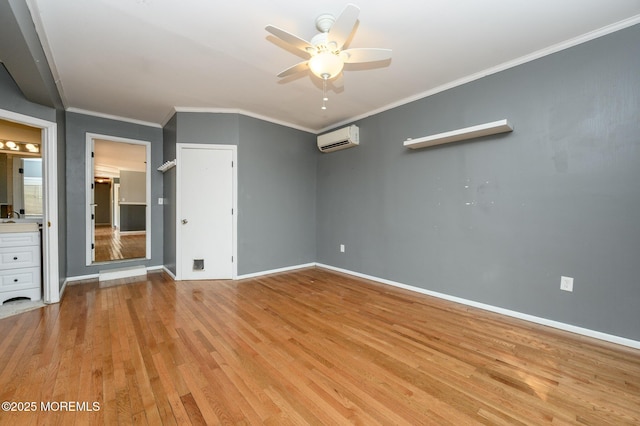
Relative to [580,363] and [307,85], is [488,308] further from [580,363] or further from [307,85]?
[307,85]

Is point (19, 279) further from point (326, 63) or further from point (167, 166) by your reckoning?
point (326, 63)

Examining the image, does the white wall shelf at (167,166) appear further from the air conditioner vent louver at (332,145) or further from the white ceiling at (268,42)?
the air conditioner vent louver at (332,145)

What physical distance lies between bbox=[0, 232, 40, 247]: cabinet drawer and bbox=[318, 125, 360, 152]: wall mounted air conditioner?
3991 mm

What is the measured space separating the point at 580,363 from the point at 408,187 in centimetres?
231

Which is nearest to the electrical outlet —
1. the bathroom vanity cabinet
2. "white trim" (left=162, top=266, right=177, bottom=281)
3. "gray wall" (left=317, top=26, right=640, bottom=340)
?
"gray wall" (left=317, top=26, right=640, bottom=340)

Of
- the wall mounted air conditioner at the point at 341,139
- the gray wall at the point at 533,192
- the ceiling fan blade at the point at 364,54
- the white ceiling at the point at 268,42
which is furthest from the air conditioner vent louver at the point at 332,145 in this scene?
the ceiling fan blade at the point at 364,54

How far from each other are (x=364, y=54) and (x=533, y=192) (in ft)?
6.94

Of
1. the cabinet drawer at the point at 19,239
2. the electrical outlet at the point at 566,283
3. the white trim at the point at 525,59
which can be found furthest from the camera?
the cabinet drawer at the point at 19,239

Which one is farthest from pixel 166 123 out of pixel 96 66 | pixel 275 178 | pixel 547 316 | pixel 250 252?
pixel 547 316

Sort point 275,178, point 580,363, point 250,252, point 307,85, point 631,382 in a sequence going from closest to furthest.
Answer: point 631,382
point 580,363
point 307,85
point 250,252
point 275,178

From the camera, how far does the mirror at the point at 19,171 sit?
12.8ft

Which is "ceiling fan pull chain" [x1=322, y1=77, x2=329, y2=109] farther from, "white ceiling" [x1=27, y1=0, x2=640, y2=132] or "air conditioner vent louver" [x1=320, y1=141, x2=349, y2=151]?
"air conditioner vent louver" [x1=320, y1=141, x2=349, y2=151]

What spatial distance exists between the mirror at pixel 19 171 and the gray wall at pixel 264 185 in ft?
6.41

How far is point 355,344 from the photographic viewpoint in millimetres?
2146
